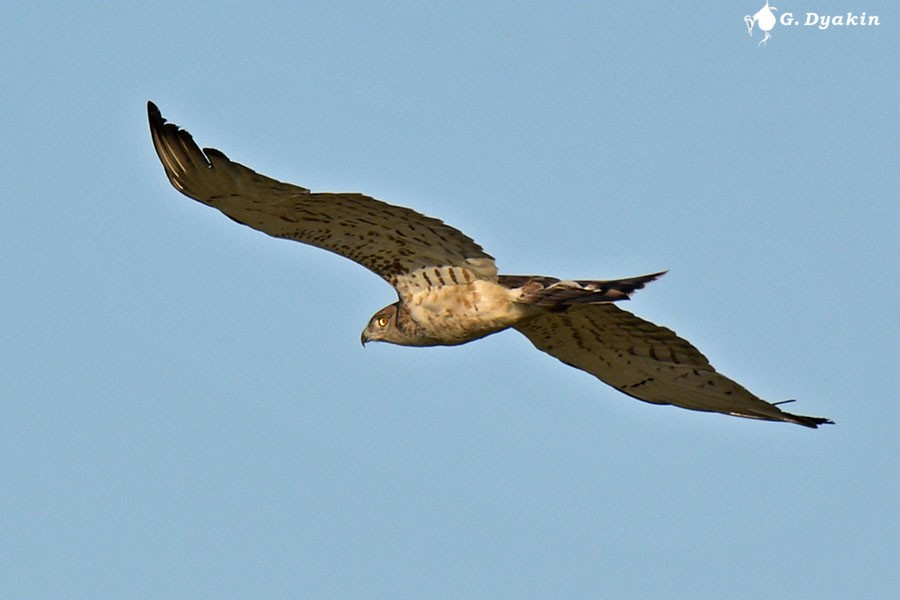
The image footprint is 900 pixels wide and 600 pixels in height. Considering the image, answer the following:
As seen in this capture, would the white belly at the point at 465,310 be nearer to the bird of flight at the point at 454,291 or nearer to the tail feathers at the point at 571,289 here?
the bird of flight at the point at 454,291

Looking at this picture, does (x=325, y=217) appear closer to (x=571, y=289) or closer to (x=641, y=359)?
(x=571, y=289)

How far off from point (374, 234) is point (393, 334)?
1.09 metres

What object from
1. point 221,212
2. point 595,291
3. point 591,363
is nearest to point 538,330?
point 591,363

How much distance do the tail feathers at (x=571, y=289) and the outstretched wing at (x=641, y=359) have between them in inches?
20.6

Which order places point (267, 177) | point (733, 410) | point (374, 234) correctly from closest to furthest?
point (267, 177)
point (374, 234)
point (733, 410)

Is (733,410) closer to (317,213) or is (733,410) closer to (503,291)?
(503,291)

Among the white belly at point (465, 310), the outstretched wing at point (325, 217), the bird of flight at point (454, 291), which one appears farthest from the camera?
the white belly at point (465, 310)

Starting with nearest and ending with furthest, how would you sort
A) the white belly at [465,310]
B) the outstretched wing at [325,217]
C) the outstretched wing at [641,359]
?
the outstretched wing at [325,217]
the white belly at [465,310]
the outstretched wing at [641,359]

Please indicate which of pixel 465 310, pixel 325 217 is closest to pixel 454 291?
pixel 465 310

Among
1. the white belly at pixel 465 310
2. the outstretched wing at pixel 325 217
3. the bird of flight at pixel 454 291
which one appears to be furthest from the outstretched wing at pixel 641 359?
the outstretched wing at pixel 325 217

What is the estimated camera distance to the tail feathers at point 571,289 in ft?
40.3

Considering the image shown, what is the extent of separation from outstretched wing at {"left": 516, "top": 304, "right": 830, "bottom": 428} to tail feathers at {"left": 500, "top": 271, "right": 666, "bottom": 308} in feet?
1.72

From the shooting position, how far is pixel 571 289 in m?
12.8

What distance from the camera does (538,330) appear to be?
46.2 ft
